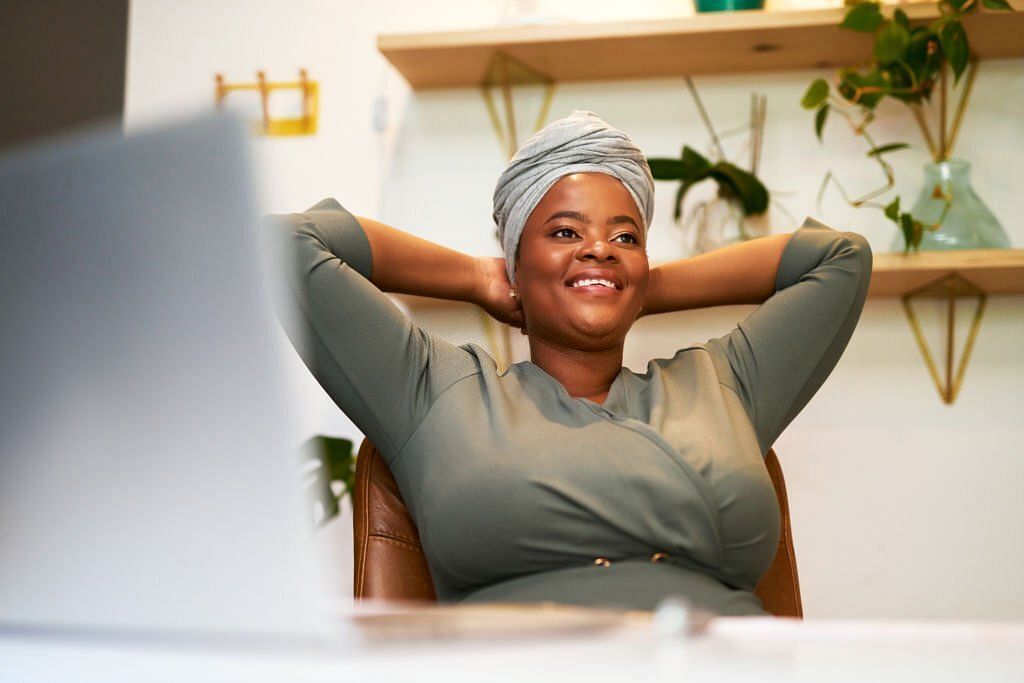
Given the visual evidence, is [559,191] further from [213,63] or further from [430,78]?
[213,63]

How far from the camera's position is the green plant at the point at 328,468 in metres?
2.08

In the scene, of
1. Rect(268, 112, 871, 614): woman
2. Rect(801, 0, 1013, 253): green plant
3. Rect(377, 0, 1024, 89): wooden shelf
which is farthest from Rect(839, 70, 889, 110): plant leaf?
Rect(268, 112, 871, 614): woman

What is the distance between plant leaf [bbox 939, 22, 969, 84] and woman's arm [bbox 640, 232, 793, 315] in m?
0.58

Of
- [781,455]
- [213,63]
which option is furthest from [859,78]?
[213,63]

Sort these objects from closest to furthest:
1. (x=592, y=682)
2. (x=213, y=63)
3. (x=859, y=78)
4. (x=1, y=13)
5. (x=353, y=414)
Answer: (x=592, y=682) → (x=353, y=414) → (x=859, y=78) → (x=213, y=63) → (x=1, y=13)

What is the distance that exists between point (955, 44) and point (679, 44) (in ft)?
1.69

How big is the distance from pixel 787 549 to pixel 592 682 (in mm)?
1086

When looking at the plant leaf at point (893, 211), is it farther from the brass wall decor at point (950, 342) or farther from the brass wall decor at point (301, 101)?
the brass wall decor at point (301, 101)

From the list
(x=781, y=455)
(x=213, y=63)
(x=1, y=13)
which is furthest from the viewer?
(x=1, y=13)

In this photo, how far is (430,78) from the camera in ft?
7.55

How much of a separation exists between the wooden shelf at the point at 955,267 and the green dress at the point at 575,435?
14.8 inches

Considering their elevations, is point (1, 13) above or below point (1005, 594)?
above

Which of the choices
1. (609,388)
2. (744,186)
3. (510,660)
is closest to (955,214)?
(744,186)

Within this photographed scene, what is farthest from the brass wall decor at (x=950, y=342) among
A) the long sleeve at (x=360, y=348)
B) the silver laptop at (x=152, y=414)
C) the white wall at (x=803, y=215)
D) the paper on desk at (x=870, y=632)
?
the silver laptop at (x=152, y=414)
